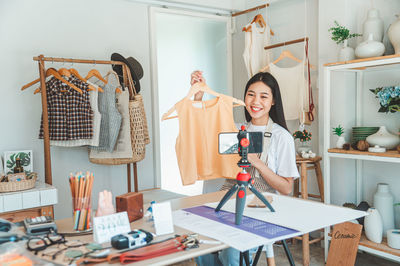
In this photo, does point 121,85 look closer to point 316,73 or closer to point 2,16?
point 2,16

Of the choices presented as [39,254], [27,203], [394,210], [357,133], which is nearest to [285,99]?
[357,133]

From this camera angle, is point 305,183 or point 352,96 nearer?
point 305,183

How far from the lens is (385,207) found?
2891 mm

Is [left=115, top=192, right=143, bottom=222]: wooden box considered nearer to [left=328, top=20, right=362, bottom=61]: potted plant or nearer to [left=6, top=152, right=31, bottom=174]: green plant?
[left=6, top=152, right=31, bottom=174]: green plant

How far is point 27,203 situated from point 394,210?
283 centimetres

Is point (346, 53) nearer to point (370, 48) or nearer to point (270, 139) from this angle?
point (370, 48)

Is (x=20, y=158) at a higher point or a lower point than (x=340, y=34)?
lower

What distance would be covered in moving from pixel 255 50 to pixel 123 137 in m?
1.59

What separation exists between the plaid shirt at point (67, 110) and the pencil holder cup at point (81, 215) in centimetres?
151

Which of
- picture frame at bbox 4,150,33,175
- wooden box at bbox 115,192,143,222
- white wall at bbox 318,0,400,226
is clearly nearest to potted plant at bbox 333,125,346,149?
white wall at bbox 318,0,400,226

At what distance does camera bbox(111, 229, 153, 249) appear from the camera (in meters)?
1.28

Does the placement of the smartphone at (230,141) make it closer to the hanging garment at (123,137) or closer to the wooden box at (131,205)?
the wooden box at (131,205)

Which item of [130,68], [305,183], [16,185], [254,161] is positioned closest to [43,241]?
[254,161]

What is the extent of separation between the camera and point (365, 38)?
2969 mm
